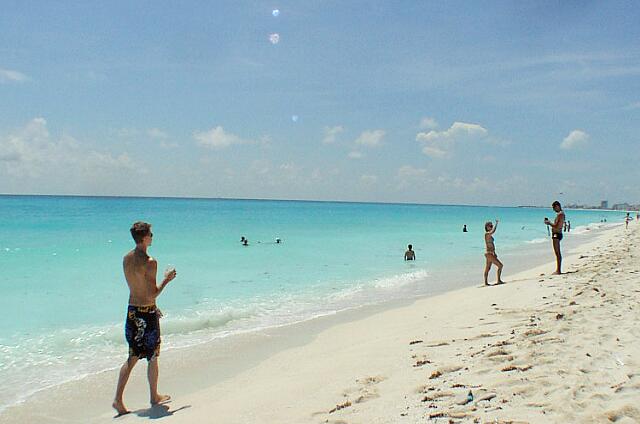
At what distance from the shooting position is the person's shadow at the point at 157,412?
502cm

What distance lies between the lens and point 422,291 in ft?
45.2

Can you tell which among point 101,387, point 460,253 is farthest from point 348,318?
point 460,253

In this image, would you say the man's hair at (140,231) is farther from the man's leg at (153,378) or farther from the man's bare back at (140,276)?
the man's leg at (153,378)

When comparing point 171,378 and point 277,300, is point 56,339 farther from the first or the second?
point 277,300

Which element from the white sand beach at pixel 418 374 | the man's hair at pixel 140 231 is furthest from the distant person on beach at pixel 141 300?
the white sand beach at pixel 418 374

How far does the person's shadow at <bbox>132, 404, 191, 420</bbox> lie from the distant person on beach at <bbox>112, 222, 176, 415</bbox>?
0.19 metres

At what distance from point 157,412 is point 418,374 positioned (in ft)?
9.63

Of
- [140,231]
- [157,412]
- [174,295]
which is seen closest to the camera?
[140,231]

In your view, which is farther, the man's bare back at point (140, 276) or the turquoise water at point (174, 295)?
the turquoise water at point (174, 295)

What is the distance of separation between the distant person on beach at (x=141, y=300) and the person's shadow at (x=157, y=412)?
19 centimetres

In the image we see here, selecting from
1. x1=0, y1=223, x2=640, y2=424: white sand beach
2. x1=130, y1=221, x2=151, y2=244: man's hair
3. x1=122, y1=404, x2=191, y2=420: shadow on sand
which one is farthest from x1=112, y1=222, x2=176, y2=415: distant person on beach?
x1=0, y1=223, x2=640, y2=424: white sand beach

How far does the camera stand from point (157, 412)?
5.11 m

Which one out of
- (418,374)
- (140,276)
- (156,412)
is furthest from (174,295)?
(418,374)

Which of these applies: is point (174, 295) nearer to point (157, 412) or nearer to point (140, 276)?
point (157, 412)
